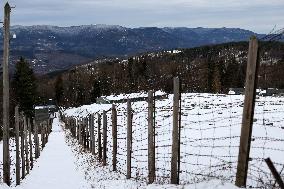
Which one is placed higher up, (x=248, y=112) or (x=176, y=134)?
(x=248, y=112)

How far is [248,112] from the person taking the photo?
755 cm

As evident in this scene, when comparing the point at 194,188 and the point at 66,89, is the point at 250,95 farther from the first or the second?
the point at 66,89

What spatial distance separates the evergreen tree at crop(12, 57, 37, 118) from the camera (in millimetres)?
77250

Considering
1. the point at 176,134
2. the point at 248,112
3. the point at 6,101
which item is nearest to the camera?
the point at 248,112

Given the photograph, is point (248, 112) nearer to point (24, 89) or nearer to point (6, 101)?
point (6, 101)

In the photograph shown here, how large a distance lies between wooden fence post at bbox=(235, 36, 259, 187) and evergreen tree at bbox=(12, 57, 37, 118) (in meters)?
71.4

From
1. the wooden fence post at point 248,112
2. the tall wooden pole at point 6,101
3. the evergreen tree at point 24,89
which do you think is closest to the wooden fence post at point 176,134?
the wooden fence post at point 248,112

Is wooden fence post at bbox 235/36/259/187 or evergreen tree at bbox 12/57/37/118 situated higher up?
wooden fence post at bbox 235/36/259/187

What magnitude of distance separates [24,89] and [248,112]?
244ft

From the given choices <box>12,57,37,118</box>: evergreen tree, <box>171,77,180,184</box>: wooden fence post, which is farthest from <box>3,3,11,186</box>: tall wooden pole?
<box>12,57,37,118</box>: evergreen tree

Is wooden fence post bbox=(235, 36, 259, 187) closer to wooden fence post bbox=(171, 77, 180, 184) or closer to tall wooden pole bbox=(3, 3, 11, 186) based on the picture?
wooden fence post bbox=(171, 77, 180, 184)

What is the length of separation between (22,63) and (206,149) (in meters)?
71.4

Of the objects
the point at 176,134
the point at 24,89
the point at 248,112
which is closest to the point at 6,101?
the point at 176,134

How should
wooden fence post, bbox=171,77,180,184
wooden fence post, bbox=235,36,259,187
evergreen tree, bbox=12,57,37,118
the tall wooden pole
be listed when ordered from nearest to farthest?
wooden fence post, bbox=235,36,259,187 → wooden fence post, bbox=171,77,180,184 → the tall wooden pole → evergreen tree, bbox=12,57,37,118
